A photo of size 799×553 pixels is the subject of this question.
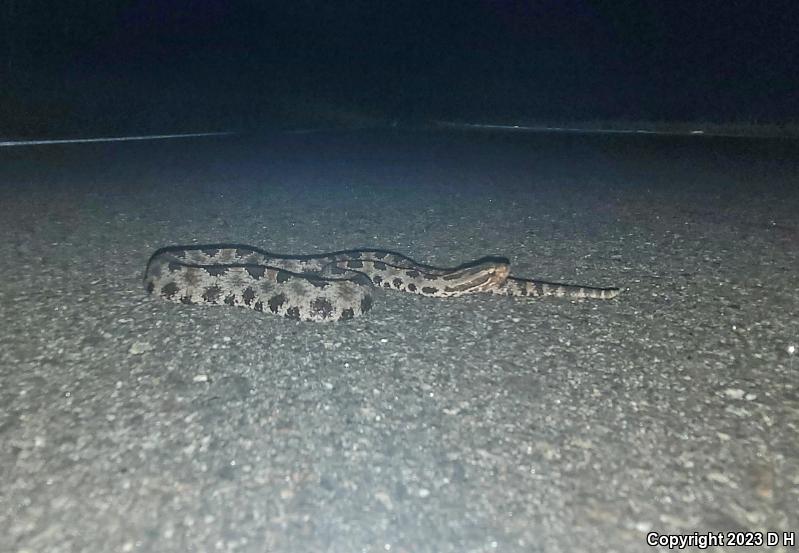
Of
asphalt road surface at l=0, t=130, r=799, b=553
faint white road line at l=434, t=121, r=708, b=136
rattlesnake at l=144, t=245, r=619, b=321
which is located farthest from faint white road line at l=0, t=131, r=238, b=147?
rattlesnake at l=144, t=245, r=619, b=321

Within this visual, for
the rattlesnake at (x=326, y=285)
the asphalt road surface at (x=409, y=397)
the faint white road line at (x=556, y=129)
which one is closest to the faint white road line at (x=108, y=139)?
the asphalt road surface at (x=409, y=397)

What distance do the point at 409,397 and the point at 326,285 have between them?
194 cm

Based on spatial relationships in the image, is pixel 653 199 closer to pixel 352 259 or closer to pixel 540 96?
pixel 352 259

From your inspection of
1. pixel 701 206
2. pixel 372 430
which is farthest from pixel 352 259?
pixel 701 206

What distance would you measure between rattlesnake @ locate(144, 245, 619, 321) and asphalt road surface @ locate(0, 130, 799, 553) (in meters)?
0.19

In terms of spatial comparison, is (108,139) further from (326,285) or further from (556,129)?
(556,129)

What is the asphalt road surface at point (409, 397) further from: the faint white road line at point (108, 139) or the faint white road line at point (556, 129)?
the faint white road line at point (556, 129)

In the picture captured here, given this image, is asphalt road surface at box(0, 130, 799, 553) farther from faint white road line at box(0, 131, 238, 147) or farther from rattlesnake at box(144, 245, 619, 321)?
faint white road line at box(0, 131, 238, 147)

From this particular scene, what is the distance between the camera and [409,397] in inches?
167

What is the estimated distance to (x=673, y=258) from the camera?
7410 mm

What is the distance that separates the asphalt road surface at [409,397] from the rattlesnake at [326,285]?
0.63 feet

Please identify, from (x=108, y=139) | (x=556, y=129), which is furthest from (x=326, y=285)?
(x=556, y=129)

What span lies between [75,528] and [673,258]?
247 inches

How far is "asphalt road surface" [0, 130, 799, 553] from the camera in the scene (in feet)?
10.1
